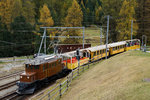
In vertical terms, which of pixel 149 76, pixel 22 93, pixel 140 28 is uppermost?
pixel 140 28

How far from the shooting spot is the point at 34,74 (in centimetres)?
1812

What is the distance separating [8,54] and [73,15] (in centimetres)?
2217

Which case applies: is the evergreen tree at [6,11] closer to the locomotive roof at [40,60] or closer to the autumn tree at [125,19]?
the autumn tree at [125,19]

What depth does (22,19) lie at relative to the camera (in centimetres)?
4838

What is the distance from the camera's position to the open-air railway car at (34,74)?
17.7 metres

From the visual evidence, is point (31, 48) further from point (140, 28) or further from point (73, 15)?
point (140, 28)

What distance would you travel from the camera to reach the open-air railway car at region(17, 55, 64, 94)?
58.0ft

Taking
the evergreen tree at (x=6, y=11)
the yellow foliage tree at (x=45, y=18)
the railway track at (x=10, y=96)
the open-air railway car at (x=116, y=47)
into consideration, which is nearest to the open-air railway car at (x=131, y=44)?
the open-air railway car at (x=116, y=47)

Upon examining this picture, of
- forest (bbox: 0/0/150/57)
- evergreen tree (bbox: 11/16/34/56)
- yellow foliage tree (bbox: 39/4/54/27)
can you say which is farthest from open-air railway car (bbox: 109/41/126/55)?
evergreen tree (bbox: 11/16/34/56)

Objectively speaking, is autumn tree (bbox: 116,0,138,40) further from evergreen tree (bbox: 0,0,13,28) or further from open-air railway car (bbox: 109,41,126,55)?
evergreen tree (bbox: 0,0,13,28)

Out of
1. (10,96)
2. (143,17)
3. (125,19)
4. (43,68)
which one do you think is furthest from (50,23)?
(10,96)

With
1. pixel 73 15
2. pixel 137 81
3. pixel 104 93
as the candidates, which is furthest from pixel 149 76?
pixel 73 15

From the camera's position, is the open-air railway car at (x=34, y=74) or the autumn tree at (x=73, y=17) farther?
the autumn tree at (x=73, y=17)

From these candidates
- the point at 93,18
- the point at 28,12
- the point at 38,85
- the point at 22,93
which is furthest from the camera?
the point at 93,18
